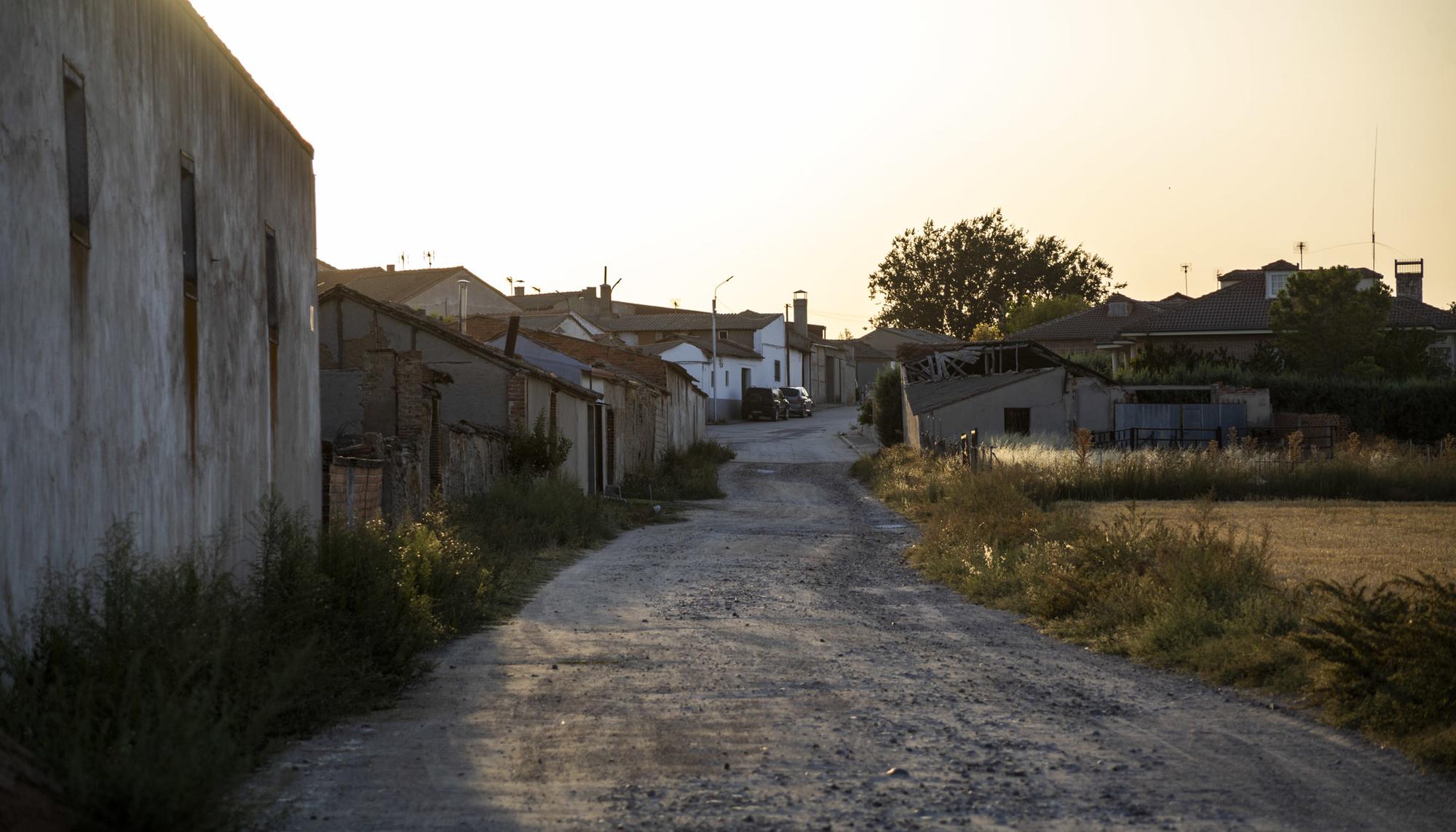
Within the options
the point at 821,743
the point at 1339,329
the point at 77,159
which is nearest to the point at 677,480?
the point at 77,159

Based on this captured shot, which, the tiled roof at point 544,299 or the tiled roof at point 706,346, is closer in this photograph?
the tiled roof at point 706,346

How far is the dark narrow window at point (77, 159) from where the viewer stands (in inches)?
282

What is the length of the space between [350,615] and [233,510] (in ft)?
6.58

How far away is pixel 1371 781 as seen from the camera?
6016mm

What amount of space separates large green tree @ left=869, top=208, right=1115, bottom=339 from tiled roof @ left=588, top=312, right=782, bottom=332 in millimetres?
35749

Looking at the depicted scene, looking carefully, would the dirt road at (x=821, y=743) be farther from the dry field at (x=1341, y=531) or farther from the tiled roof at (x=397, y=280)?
the tiled roof at (x=397, y=280)

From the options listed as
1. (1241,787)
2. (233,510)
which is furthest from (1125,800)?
(233,510)

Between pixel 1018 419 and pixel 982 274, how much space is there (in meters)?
74.1

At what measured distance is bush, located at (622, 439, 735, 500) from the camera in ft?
103

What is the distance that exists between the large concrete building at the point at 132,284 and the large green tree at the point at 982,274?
102 meters

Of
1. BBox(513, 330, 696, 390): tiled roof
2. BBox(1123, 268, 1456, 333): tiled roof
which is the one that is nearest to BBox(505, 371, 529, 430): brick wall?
BBox(513, 330, 696, 390): tiled roof

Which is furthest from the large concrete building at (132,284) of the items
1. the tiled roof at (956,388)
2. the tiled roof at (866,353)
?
the tiled roof at (866,353)

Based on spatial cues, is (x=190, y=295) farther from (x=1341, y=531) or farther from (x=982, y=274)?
(x=982, y=274)

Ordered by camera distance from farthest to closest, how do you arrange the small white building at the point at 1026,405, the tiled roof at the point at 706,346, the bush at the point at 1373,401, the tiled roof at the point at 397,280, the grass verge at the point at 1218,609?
the tiled roof at the point at 706,346 → the tiled roof at the point at 397,280 → the bush at the point at 1373,401 → the small white building at the point at 1026,405 → the grass verge at the point at 1218,609
